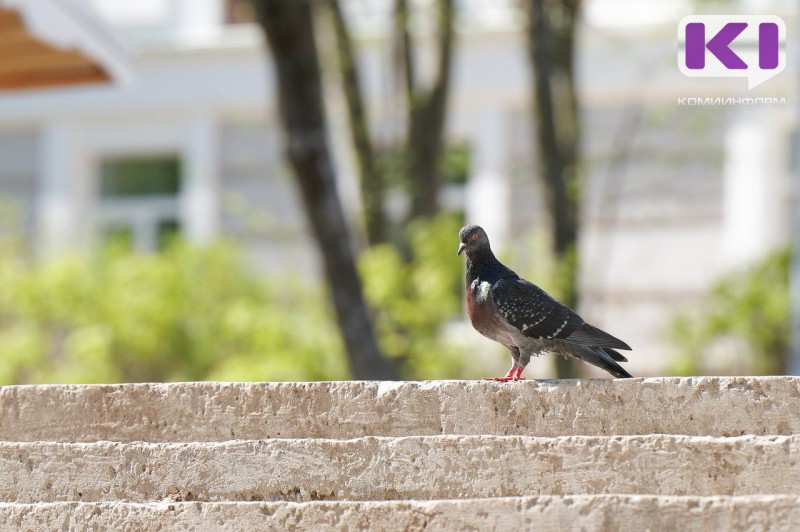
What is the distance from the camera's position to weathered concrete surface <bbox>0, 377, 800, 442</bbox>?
3246 millimetres

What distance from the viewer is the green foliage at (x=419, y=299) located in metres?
8.70

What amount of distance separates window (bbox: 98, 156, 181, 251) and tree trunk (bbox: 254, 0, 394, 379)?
7.30 meters

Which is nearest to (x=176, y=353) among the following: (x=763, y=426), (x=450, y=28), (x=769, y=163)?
(x=450, y=28)

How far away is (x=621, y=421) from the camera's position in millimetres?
3283

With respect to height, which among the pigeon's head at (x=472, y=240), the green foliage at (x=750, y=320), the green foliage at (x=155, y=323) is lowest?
the green foliage at (x=750, y=320)

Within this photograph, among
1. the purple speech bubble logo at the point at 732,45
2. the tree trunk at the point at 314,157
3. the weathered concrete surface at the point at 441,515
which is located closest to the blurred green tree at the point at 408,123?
Result: the tree trunk at the point at 314,157

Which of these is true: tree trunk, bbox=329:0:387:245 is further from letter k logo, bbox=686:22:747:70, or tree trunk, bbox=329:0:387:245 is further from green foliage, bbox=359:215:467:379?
letter k logo, bbox=686:22:747:70

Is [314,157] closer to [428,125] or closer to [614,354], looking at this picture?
[428,125]

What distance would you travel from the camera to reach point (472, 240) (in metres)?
3.52

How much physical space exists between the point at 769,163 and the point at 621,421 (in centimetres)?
917

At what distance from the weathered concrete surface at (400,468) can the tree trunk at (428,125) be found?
6.27 m

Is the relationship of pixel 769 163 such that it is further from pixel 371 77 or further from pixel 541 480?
pixel 541 480

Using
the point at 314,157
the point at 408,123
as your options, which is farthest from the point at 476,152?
the point at 314,157

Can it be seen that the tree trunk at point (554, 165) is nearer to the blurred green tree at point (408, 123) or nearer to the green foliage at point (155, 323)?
the blurred green tree at point (408, 123)
